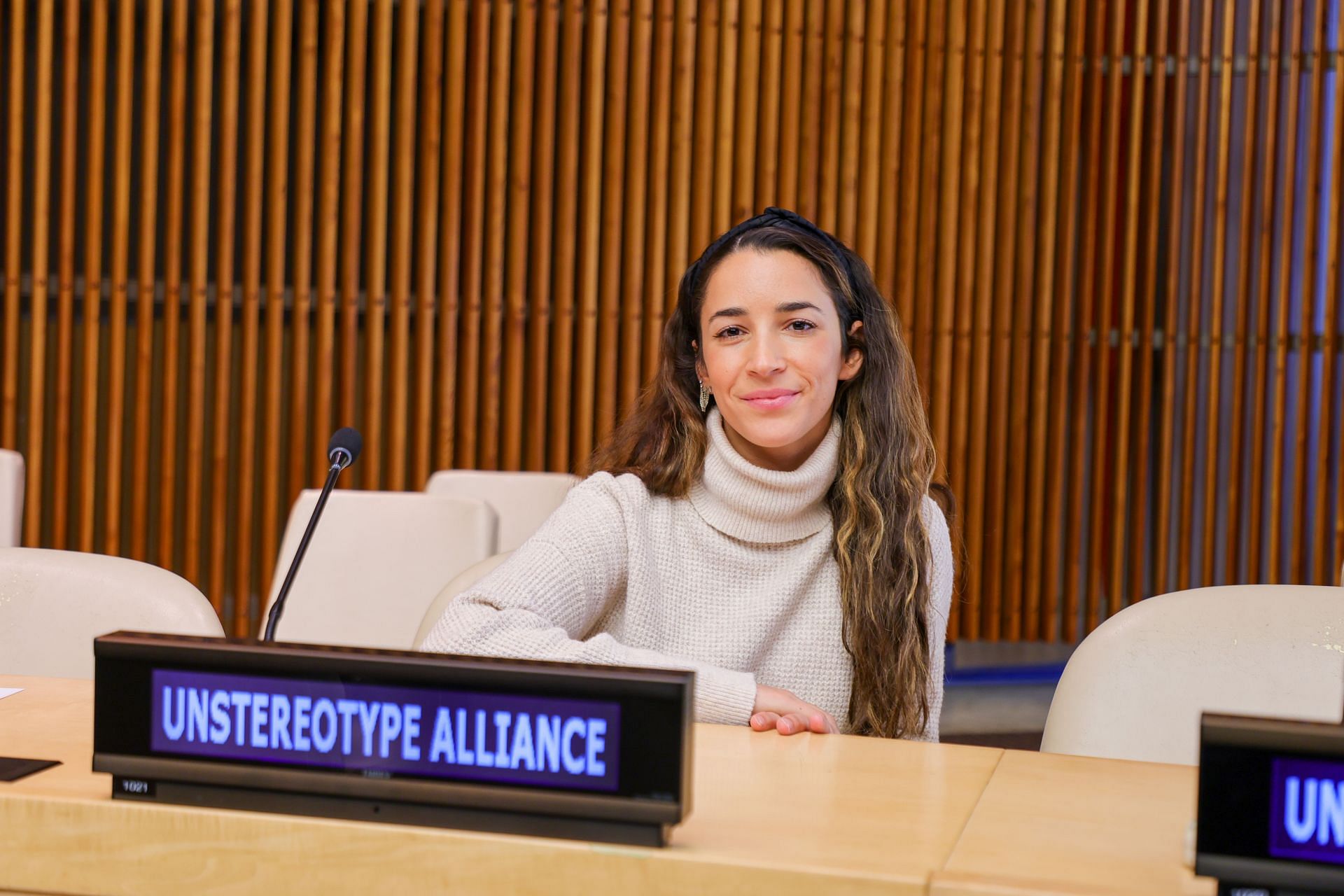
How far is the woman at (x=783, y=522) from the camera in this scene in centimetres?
193

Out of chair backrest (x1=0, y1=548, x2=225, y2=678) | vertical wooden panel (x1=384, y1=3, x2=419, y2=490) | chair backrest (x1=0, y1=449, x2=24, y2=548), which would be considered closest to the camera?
chair backrest (x1=0, y1=548, x2=225, y2=678)

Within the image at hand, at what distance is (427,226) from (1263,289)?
3.56 m

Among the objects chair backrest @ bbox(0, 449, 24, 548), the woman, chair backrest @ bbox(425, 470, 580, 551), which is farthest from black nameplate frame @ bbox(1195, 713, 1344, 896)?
chair backrest @ bbox(0, 449, 24, 548)

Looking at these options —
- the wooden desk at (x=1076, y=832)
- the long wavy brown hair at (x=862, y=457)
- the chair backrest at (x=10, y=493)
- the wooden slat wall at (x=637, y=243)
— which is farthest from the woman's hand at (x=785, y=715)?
the wooden slat wall at (x=637, y=243)

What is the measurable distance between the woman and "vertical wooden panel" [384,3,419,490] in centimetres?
315

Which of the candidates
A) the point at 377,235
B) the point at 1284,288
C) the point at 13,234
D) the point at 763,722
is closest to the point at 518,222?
the point at 377,235

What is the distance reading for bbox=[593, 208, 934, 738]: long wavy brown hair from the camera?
1.93 metres

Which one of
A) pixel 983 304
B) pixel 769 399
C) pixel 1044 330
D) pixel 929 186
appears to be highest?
pixel 929 186

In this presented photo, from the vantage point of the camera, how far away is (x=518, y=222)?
523 cm

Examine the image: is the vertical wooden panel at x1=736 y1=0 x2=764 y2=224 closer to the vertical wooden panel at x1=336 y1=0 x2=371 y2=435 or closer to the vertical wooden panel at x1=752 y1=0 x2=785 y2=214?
the vertical wooden panel at x1=752 y1=0 x2=785 y2=214

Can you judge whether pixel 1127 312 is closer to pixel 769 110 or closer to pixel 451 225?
pixel 769 110

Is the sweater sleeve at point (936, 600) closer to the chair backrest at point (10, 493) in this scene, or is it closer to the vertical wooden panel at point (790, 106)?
the chair backrest at point (10, 493)

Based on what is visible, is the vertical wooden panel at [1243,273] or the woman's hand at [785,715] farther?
the vertical wooden panel at [1243,273]

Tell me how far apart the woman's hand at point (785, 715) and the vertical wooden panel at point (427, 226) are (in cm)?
369
